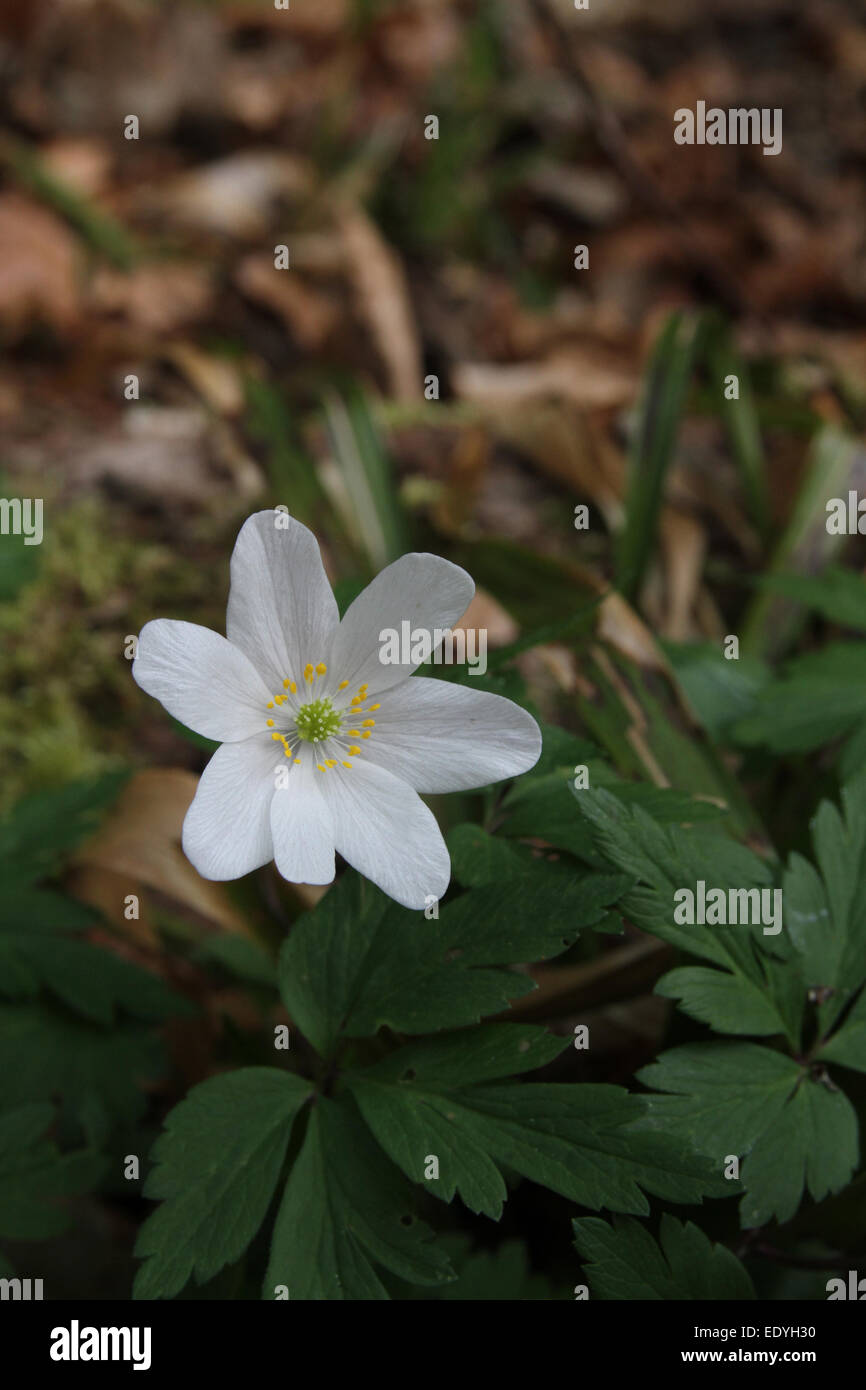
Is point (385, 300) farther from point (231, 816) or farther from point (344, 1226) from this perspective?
point (344, 1226)

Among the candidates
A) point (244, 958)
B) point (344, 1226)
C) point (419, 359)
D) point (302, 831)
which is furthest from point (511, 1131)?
point (419, 359)

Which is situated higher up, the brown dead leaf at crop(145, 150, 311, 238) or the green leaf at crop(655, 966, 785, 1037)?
the brown dead leaf at crop(145, 150, 311, 238)

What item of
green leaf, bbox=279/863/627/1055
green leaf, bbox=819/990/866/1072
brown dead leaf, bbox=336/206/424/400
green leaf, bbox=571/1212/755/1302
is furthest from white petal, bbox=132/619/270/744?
brown dead leaf, bbox=336/206/424/400

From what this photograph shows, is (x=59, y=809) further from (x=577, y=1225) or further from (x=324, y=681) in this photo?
(x=577, y=1225)

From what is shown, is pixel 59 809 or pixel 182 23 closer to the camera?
pixel 59 809

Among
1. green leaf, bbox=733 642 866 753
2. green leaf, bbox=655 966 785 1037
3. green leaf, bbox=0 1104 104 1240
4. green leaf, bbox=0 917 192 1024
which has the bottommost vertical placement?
green leaf, bbox=0 1104 104 1240

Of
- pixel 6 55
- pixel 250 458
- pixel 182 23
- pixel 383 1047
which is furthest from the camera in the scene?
pixel 182 23

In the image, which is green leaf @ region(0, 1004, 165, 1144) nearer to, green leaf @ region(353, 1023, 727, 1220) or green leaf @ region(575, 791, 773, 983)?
green leaf @ region(353, 1023, 727, 1220)
